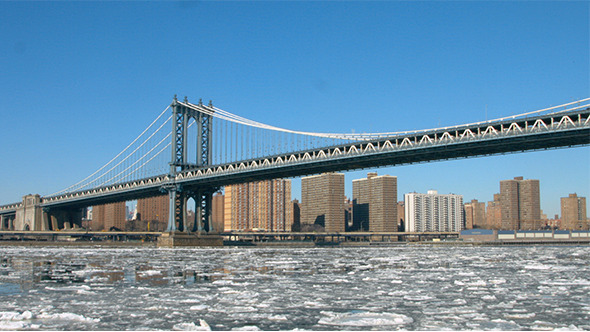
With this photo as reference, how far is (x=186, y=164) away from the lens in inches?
3130

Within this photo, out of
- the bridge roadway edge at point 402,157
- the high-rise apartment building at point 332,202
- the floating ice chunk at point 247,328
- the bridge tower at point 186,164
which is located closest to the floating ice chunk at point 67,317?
the floating ice chunk at point 247,328

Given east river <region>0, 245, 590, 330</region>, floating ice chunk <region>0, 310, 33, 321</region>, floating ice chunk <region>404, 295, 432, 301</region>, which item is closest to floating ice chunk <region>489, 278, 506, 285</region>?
east river <region>0, 245, 590, 330</region>

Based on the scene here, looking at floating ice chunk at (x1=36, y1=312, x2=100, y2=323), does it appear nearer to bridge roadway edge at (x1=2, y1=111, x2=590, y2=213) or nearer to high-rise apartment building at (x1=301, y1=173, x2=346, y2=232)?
bridge roadway edge at (x1=2, y1=111, x2=590, y2=213)

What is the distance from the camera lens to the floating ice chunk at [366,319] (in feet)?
42.4

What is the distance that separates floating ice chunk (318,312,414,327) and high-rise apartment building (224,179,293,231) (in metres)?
179

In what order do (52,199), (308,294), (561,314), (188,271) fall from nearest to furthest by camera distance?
(561,314) → (308,294) → (188,271) → (52,199)

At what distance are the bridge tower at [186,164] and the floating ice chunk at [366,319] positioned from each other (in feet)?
212

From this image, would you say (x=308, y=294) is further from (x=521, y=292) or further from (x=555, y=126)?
(x=555, y=126)

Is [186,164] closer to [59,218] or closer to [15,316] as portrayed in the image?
[59,218]

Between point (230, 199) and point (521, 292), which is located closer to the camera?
point (521, 292)

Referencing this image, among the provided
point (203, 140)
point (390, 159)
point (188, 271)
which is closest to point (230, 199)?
point (203, 140)

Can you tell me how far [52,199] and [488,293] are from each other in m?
104

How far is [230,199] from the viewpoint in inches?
7717

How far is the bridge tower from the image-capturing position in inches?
3063
